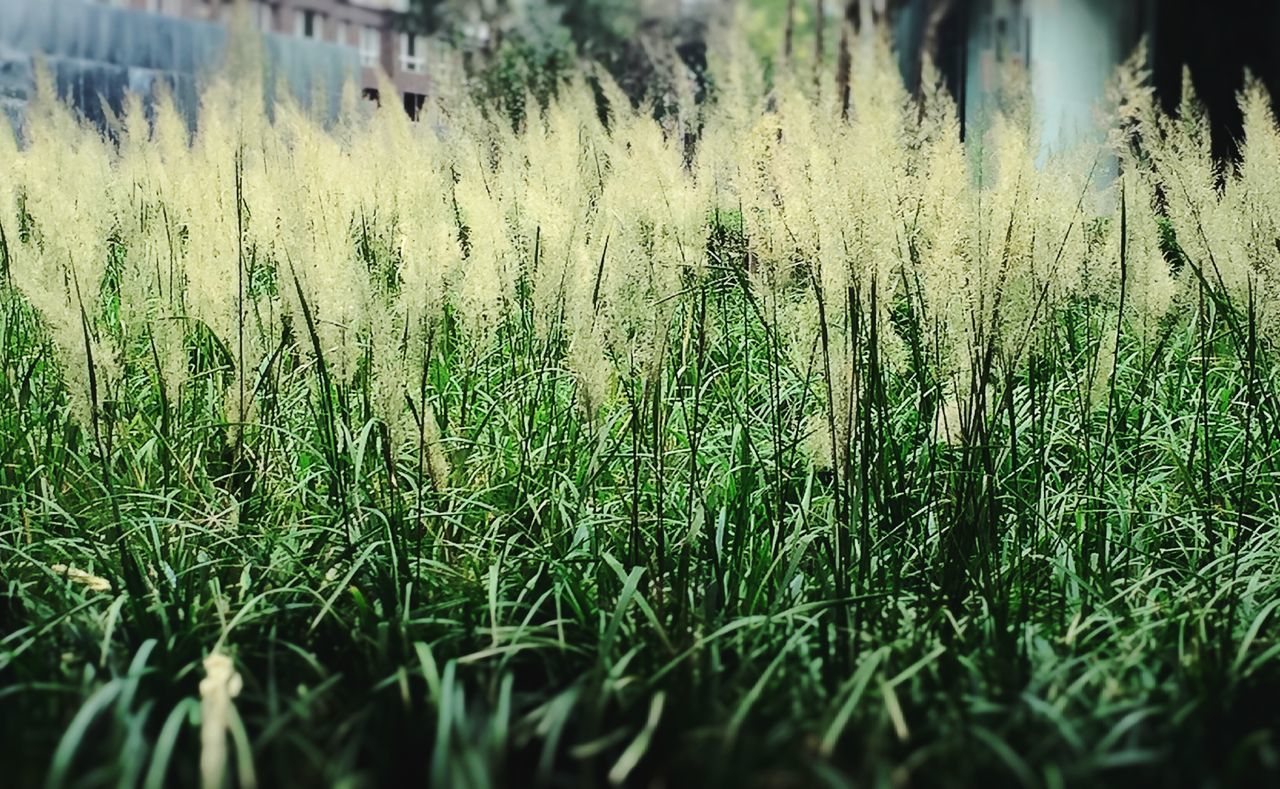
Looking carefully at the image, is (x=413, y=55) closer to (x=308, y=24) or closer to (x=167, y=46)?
(x=308, y=24)

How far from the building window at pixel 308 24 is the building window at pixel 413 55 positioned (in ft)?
1.03

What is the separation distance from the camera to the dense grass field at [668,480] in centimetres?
119

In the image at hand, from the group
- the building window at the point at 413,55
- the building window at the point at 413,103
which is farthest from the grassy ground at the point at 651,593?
the building window at the point at 413,55

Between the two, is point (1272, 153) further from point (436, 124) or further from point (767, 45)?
point (767, 45)

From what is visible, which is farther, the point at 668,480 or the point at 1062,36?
the point at 1062,36

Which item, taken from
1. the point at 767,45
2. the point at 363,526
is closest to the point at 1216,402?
the point at 363,526

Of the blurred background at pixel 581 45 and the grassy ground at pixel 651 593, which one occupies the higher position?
the blurred background at pixel 581 45

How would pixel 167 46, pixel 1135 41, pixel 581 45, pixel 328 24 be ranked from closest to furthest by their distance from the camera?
pixel 167 46, pixel 328 24, pixel 1135 41, pixel 581 45

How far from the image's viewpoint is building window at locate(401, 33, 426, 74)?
3865 millimetres

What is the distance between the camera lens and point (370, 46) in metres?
4.36

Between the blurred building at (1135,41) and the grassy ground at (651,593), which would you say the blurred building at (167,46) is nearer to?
the grassy ground at (651,593)

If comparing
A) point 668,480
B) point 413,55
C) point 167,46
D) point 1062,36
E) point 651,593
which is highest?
point 1062,36

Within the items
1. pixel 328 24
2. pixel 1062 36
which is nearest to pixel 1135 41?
pixel 1062 36

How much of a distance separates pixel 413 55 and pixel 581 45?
6.46 meters
